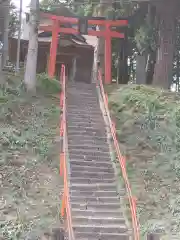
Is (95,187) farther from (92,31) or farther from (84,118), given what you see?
(92,31)

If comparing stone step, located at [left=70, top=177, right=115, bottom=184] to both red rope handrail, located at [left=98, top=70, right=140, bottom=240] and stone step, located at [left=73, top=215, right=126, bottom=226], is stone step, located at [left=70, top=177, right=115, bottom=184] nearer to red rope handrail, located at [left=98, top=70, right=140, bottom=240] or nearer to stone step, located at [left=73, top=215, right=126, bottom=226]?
red rope handrail, located at [left=98, top=70, right=140, bottom=240]

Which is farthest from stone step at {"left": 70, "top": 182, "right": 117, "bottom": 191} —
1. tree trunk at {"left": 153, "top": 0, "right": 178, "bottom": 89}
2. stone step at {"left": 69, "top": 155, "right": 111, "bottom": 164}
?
tree trunk at {"left": 153, "top": 0, "right": 178, "bottom": 89}

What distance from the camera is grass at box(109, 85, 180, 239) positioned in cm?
1398

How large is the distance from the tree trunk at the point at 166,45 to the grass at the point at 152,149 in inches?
131

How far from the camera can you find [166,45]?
2605cm

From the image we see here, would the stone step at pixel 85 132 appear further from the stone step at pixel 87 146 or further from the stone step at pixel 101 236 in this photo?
the stone step at pixel 101 236

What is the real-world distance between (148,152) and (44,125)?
424cm

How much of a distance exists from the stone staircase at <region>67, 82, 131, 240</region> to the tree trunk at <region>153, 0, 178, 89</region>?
5887 millimetres

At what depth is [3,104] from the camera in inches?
735

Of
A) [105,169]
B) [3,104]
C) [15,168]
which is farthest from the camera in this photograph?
[3,104]

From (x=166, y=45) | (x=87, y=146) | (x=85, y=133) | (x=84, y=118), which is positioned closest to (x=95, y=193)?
(x=87, y=146)

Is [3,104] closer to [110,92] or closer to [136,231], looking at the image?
[110,92]

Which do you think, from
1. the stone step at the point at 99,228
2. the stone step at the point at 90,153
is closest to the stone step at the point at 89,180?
the stone step at the point at 90,153

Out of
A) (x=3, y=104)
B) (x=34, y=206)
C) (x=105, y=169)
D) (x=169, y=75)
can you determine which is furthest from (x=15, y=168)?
(x=169, y=75)
